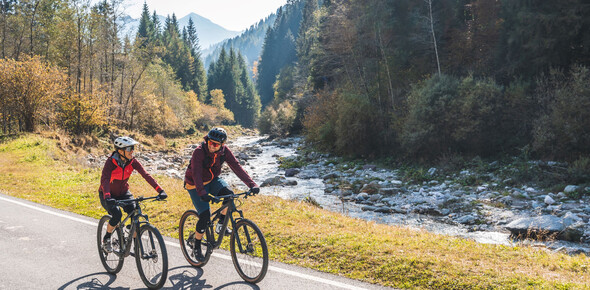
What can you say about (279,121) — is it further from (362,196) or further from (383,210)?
(383,210)

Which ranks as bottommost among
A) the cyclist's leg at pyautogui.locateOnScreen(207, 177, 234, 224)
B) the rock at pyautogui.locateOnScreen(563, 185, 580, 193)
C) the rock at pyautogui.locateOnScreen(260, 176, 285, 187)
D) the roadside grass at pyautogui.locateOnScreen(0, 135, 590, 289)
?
the rock at pyautogui.locateOnScreen(260, 176, 285, 187)

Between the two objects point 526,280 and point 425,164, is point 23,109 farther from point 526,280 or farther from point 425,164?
point 526,280

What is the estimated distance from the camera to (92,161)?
25.5m

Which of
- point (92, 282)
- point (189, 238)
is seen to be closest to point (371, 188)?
point (189, 238)

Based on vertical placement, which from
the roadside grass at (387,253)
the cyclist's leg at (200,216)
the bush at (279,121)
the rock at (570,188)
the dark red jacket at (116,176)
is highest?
the bush at (279,121)

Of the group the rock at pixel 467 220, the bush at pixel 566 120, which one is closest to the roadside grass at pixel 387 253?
the rock at pixel 467 220

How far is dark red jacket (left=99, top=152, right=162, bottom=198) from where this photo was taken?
536 cm

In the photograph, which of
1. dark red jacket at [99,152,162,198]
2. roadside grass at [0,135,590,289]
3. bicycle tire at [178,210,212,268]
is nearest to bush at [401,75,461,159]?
roadside grass at [0,135,590,289]

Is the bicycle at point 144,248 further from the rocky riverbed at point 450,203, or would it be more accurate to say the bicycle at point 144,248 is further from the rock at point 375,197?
the rock at point 375,197

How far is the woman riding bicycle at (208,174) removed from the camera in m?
5.33

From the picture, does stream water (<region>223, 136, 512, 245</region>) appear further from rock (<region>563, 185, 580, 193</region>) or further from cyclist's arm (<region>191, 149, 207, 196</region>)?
cyclist's arm (<region>191, 149, 207, 196</region>)

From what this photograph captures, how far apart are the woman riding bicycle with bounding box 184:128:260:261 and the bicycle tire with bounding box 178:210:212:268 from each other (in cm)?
12

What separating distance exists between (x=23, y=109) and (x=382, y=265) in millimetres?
29054

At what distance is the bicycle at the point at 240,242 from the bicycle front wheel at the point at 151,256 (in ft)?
2.41
